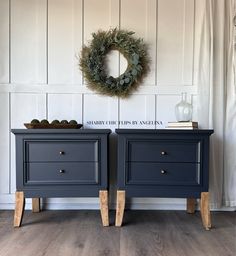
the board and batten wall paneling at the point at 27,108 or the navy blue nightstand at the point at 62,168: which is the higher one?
the board and batten wall paneling at the point at 27,108

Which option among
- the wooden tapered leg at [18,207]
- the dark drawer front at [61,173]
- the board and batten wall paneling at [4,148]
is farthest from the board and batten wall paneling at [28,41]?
the wooden tapered leg at [18,207]

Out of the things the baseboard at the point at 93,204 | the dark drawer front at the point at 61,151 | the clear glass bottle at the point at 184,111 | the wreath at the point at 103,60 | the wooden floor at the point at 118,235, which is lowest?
the wooden floor at the point at 118,235

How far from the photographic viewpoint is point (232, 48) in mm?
2418

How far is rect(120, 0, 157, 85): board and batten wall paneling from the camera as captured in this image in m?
2.46

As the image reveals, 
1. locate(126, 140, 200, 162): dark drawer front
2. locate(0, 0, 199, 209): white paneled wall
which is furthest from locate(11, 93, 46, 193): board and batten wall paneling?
locate(126, 140, 200, 162): dark drawer front

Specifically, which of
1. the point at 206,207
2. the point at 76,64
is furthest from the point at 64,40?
the point at 206,207

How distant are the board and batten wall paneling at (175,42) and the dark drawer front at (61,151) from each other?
3.05ft

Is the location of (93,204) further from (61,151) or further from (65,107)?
(65,107)

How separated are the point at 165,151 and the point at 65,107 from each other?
39.7 inches

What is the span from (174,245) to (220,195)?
0.89 metres

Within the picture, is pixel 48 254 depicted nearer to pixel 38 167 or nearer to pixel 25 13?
pixel 38 167

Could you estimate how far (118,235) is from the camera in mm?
1909

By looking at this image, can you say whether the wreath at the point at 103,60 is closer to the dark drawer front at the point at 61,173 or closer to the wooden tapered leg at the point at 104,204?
the dark drawer front at the point at 61,173

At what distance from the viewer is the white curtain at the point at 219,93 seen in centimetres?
240
